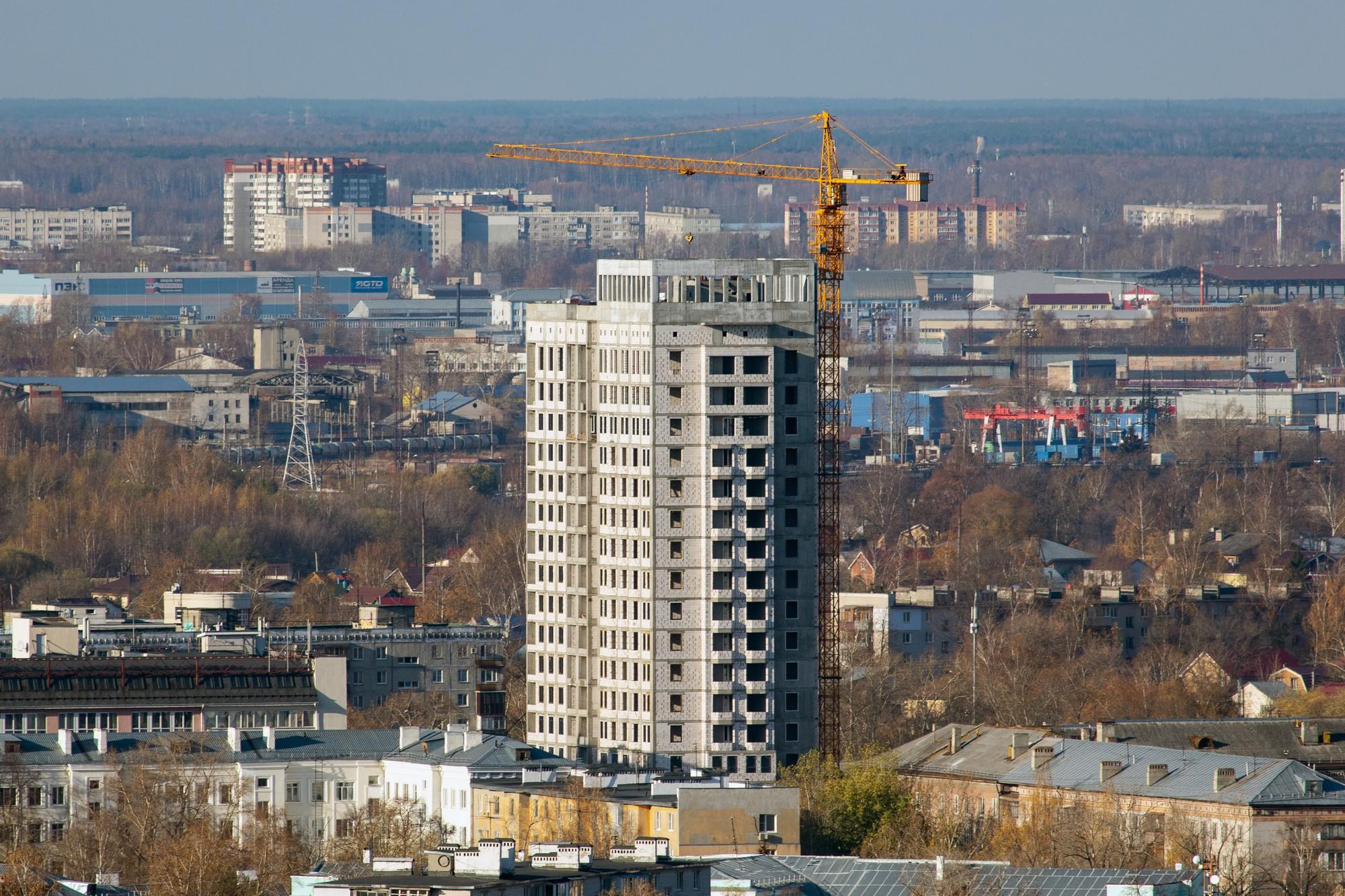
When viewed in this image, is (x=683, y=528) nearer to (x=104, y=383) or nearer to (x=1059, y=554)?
(x=1059, y=554)

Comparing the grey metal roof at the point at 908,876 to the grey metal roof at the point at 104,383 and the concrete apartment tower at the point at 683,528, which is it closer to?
the concrete apartment tower at the point at 683,528

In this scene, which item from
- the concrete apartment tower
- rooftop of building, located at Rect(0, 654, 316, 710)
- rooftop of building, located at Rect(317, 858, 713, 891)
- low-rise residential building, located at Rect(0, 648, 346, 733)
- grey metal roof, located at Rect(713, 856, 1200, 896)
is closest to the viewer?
rooftop of building, located at Rect(317, 858, 713, 891)

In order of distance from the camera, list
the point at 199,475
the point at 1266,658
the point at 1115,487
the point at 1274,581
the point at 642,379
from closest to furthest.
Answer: the point at 642,379 < the point at 1266,658 < the point at 1274,581 < the point at 199,475 < the point at 1115,487

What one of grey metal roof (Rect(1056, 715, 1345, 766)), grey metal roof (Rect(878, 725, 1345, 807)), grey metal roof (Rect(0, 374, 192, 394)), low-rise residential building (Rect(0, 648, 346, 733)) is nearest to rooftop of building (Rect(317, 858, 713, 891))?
grey metal roof (Rect(878, 725, 1345, 807))

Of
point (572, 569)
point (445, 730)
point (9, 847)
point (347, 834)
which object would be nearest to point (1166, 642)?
point (572, 569)

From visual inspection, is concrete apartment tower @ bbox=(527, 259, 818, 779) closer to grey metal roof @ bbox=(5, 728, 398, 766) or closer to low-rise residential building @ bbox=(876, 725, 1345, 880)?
A: low-rise residential building @ bbox=(876, 725, 1345, 880)

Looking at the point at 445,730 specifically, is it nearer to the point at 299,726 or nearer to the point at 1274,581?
the point at 299,726
